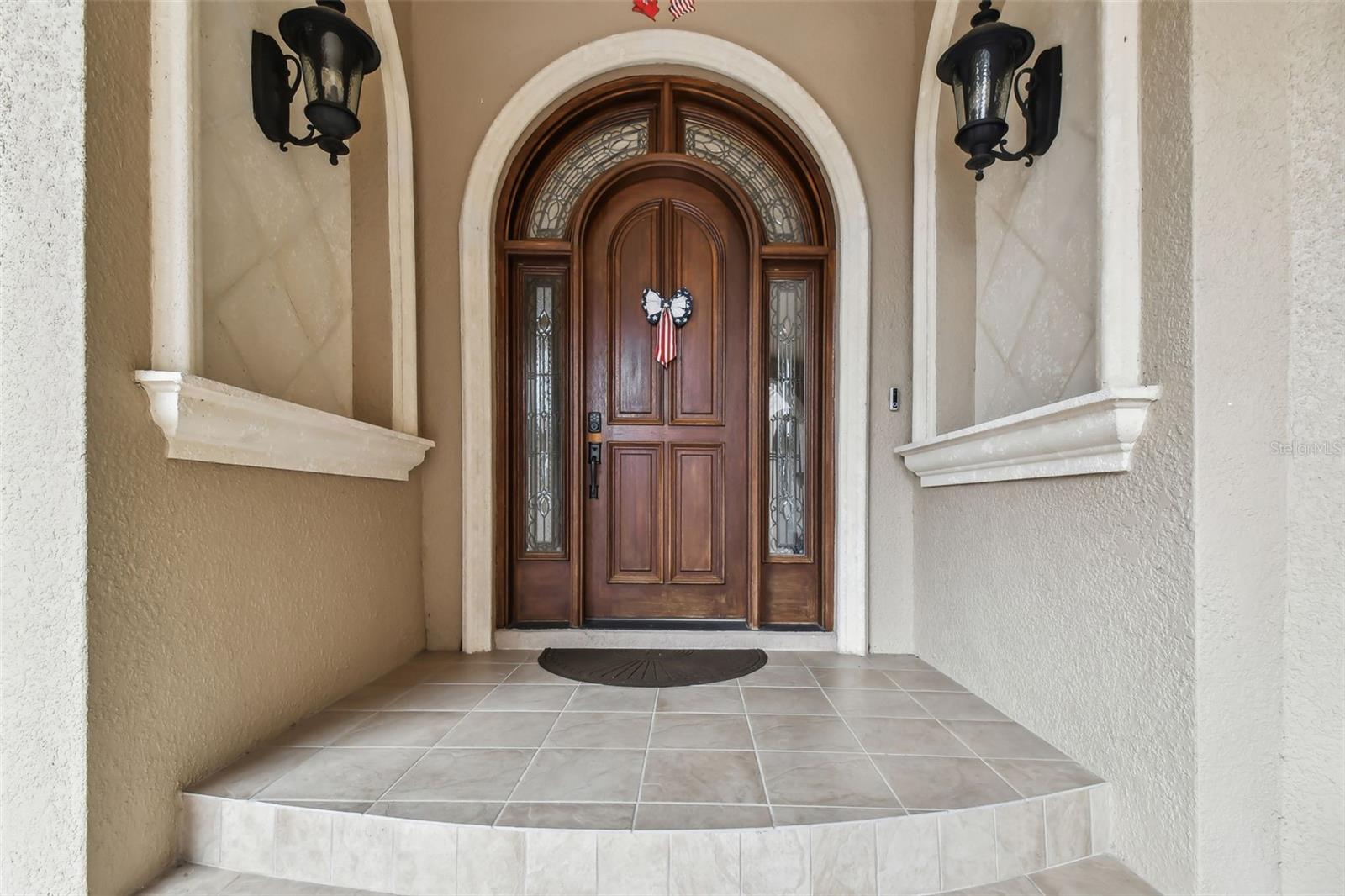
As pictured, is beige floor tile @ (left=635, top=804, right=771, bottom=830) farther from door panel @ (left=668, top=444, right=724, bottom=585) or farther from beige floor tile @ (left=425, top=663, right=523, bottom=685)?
door panel @ (left=668, top=444, right=724, bottom=585)

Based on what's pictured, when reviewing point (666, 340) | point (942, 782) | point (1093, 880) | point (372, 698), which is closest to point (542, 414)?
point (666, 340)

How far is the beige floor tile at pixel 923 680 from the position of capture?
227 cm

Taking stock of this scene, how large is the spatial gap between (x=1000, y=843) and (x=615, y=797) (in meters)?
0.89

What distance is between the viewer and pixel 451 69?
2.79 meters

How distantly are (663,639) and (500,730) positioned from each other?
3.40ft

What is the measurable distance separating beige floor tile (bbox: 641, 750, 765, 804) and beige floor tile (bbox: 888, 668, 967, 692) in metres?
0.90

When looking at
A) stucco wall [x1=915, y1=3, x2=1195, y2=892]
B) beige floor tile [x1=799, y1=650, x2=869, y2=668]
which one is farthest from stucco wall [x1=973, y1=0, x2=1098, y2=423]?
beige floor tile [x1=799, y1=650, x2=869, y2=668]

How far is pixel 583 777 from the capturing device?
1584 mm

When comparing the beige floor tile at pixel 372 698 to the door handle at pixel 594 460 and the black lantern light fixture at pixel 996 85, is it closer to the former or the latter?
the door handle at pixel 594 460

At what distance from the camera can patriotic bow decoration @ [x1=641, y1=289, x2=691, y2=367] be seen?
9.66 ft

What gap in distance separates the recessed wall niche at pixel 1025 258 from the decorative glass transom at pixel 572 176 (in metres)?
1.43

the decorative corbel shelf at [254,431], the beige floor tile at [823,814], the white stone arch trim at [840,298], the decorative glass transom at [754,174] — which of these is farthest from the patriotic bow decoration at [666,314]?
the beige floor tile at [823,814]

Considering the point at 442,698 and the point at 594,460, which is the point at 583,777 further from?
the point at 594,460

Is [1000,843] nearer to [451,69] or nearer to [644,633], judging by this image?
[644,633]
